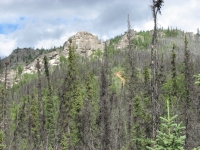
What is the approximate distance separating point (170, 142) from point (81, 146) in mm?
35694

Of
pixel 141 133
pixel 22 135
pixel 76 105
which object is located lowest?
pixel 22 135

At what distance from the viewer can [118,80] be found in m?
145

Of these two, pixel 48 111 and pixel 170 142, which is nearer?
pixel 170 142

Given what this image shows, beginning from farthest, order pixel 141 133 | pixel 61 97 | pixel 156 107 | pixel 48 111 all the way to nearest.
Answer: pixel 48 111 → pixel 61 97 → pixel 141 133 → pixel 156 107

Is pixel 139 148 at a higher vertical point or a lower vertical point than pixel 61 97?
lower

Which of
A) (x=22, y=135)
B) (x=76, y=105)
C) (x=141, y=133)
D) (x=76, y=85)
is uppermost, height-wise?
(x=76, y=85)

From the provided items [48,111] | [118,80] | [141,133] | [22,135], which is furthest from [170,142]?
[118,80]

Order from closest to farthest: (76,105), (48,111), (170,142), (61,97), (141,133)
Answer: (170,142) → (141,133) → (61,97) → (76,105) → (48,111)

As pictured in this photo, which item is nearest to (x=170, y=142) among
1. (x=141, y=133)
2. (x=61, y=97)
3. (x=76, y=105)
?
(x=141, y=133)

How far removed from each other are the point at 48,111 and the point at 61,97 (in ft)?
68.4

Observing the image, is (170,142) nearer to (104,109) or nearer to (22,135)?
(104,109)

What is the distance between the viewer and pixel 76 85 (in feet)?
133

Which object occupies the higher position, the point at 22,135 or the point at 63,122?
the point at 63,122

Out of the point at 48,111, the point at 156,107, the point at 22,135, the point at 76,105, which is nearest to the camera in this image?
the point at 156,107
